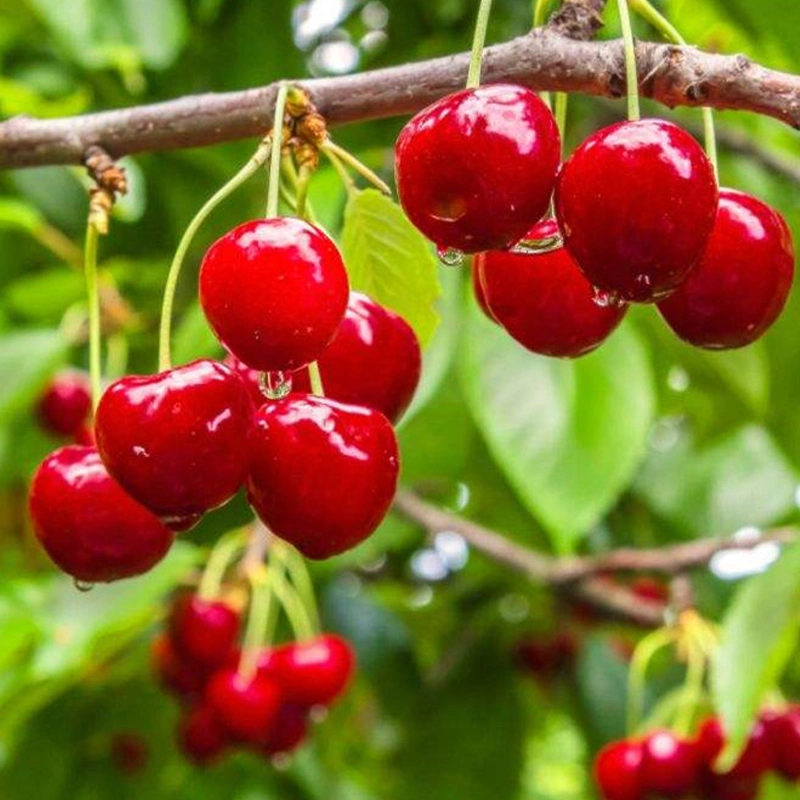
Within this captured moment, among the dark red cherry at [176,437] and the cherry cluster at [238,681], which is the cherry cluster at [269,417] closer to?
the dark red cherry at [176,437]

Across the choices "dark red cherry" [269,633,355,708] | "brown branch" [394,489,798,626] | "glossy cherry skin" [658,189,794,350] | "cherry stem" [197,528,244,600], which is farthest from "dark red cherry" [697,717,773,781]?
"glossy cherry skin" [658,189,794,350]

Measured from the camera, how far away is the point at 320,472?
0.84 m

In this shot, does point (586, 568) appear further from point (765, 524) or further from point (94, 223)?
point (94, 223)

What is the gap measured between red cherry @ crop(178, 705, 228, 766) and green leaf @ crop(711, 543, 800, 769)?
0.88 m

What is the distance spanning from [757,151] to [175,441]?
1919 mm

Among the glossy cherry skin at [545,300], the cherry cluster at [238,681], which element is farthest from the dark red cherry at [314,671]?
the glossy cherry skin at [545,300]

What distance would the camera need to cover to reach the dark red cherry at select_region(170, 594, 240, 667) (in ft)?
7.64

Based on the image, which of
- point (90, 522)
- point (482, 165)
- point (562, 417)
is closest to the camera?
point (482, 165)

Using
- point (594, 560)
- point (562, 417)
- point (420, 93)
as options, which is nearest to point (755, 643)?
point (562, 417)

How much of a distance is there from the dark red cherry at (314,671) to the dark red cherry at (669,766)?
0.49 meters

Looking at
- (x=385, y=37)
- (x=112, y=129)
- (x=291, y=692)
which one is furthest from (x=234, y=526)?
(x=112, y=129)

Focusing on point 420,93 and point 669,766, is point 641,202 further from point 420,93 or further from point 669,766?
point 669,766

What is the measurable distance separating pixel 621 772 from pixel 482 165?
140 centimetres

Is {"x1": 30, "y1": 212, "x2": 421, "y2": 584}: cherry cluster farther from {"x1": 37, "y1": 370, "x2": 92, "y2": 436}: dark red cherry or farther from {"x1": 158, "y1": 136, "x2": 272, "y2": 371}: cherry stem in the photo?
{"x1": 37, "y1": 370, "x2": 92, "y2": 436}: dark red cherry
